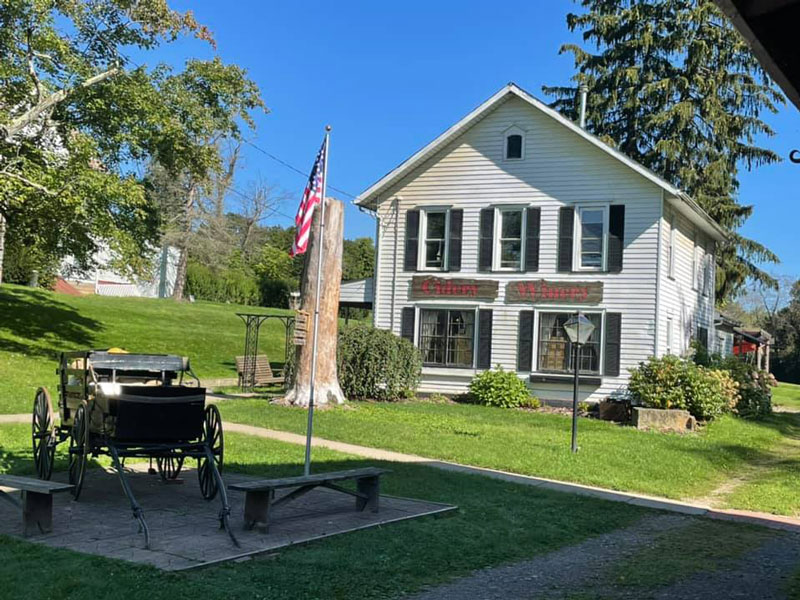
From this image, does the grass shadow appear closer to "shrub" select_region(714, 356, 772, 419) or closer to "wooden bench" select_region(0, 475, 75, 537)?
"wooden bench" select_region(0, 475, 75, 537)

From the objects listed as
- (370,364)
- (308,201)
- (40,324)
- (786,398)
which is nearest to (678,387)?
(370,364)

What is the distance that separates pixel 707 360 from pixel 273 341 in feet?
61.2

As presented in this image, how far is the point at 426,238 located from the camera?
22875 mm

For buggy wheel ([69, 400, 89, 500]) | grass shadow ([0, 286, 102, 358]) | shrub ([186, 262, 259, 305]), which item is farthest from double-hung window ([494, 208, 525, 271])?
shrub ([186, 262, 259, 305])

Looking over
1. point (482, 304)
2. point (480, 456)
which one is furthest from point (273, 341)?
point (480, 456)

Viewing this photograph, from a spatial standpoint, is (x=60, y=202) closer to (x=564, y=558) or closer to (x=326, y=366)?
(x=326, y=366)

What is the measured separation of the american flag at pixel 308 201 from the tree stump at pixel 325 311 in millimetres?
7468

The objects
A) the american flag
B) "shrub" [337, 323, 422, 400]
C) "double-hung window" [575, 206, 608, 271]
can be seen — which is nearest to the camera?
the american flag

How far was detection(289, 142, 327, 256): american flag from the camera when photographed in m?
9.74

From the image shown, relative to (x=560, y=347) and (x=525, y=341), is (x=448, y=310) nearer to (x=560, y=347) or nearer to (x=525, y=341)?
(x=525, y=341)

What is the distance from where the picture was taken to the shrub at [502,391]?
2066 cm

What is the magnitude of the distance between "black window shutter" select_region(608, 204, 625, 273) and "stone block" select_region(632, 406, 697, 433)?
4.25m

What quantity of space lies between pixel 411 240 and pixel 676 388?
844 cm

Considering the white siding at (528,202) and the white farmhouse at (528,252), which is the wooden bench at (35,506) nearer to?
the white farmhouse at (528,252)
